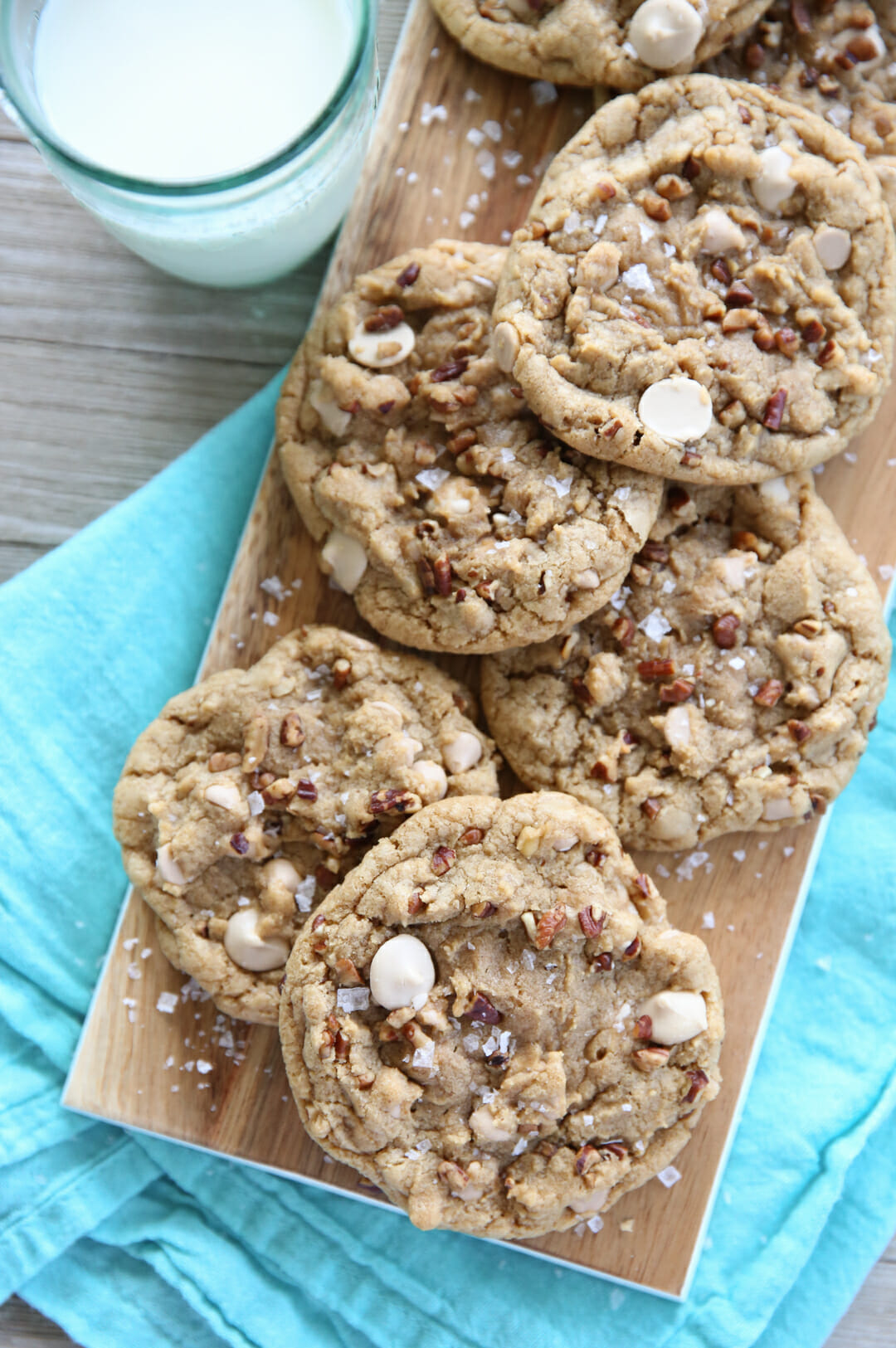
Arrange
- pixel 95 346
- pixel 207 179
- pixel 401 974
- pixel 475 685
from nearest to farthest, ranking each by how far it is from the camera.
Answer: pixel 207 179
pixel 401 974
pixel 475 685
pixel 95 346

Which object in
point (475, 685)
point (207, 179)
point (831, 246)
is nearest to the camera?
point (207, 179)

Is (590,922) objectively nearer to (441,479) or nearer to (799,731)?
(799,731)

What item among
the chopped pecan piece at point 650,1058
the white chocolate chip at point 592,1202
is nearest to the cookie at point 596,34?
the chopped pecan piece at point 650,1058

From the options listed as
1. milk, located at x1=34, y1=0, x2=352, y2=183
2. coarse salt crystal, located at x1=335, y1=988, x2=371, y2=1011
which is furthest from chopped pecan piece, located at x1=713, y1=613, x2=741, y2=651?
milk, located at x1=34, y1=0, x2=352, y2=183

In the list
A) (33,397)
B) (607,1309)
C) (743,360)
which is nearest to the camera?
(743,360)

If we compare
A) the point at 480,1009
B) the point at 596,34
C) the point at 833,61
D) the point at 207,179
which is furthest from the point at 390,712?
the point at 833,61

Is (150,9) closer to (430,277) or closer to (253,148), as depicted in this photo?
(253,148)

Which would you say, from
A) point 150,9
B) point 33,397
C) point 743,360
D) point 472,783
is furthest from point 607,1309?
point 150,9
